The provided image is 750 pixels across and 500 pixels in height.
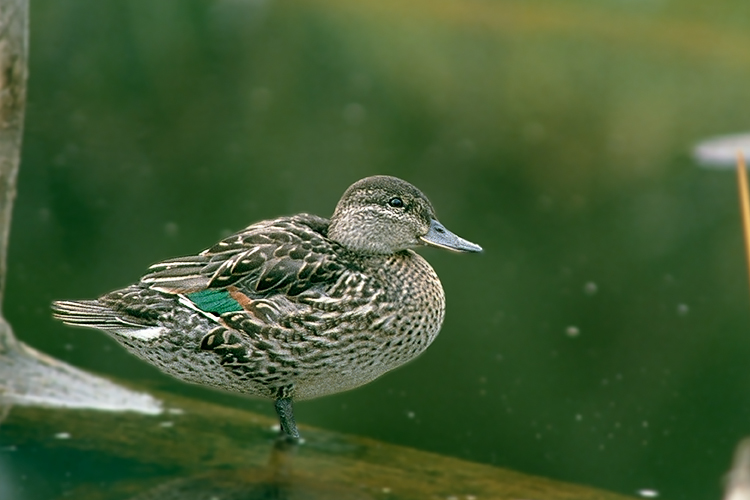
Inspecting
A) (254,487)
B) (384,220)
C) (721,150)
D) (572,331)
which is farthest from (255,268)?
(721,150)

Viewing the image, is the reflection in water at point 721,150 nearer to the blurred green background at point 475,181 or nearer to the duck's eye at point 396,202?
the blurred green background at point 475,181

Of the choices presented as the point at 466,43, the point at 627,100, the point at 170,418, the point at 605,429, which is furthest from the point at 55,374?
the point at 466,43

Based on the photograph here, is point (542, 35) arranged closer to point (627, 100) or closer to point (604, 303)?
point (627, 100)

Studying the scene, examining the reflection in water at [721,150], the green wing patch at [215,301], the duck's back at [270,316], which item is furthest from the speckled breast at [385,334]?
the reflection in water at [721,150]

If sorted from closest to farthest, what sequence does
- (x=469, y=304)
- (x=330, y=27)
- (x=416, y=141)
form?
1. (x=469, y=304)
2. (x=416, y=141)
3. (x=330, y=27)

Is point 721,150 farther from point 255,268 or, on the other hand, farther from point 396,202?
point 255,268

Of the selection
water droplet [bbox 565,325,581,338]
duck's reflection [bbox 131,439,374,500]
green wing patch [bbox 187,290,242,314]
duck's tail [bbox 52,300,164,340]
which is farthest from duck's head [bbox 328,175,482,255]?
water droplet [bbox 565,325,581,338]

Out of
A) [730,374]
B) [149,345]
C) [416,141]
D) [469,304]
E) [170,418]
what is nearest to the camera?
[149,345]

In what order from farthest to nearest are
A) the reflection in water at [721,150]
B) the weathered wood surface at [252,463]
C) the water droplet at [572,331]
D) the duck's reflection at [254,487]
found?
1. the reflection in water at [721,150]
2. the water droplet at [572,331]
3. the weathered wood surface at [252,463]
4. the duck's reflection at [254,487]

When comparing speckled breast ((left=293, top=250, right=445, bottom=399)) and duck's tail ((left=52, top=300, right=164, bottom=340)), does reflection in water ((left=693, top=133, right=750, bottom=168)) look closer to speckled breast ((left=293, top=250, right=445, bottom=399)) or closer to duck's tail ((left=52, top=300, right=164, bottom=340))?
speckled breast ((left=293, top=250, right=445, bottom=399))
